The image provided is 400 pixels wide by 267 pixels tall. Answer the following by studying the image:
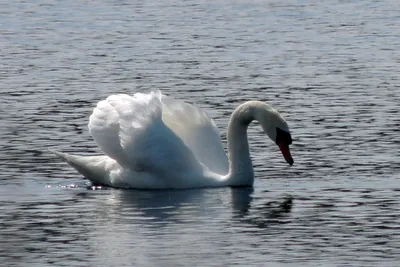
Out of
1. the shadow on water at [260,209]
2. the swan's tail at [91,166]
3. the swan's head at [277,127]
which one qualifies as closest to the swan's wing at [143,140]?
the swan's tail at [91,166]

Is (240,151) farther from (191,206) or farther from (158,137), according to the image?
(191,206)

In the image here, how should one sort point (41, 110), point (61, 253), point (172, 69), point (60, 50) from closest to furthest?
point (61, 253)
point (41, 110)
point (172, 69)
point (60, 50)

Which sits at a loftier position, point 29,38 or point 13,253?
point 13,253

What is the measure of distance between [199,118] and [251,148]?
1902 millimetres

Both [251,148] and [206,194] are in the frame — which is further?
[251,148]

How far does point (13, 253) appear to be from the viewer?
8.84 m

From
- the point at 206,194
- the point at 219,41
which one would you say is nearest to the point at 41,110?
the point at 206,194

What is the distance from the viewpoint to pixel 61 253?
12.0 meters

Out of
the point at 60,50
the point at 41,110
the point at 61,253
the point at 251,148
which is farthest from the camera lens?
the point at 60,50

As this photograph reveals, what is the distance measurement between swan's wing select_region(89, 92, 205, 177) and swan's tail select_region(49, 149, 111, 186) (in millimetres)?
232

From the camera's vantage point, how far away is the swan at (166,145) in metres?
15.9

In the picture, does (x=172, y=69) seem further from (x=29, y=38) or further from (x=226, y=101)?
(x=29, y=38)

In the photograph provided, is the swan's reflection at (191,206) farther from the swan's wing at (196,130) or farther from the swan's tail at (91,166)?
the swan's wing at (196,130)

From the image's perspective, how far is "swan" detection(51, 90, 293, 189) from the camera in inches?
624
